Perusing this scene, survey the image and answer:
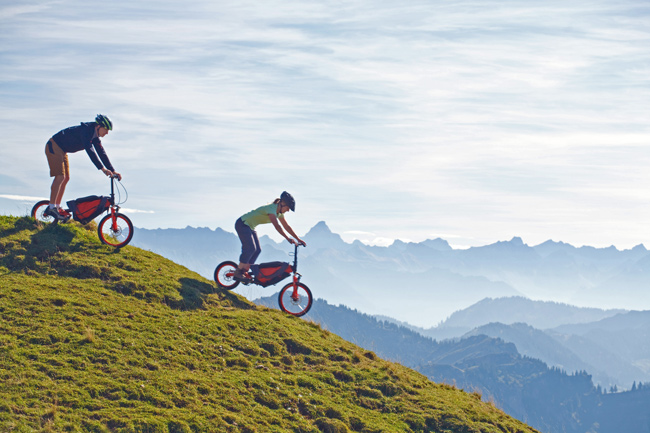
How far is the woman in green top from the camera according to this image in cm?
2091

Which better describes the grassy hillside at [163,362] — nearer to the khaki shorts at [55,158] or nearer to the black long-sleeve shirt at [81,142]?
the khaki shorts at [55,158]

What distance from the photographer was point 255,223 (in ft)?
70.4

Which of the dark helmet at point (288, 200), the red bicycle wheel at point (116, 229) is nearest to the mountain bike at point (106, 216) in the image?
the red bicycle wheel at point (116, 229)

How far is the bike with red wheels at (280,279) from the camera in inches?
853

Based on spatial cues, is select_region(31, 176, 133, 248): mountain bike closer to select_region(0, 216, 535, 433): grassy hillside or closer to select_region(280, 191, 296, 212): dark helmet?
select_region(0, 216, 535, 433): grassy hillside

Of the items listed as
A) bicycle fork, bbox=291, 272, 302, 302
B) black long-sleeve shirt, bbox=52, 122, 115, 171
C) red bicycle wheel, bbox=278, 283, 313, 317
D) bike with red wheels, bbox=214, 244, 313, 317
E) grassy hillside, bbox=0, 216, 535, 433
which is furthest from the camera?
red bicycle wheel, bbox=278, 283, 313, 317

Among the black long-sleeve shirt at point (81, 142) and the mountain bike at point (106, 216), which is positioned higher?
the black long-sleeve shirt at point (81, 142)

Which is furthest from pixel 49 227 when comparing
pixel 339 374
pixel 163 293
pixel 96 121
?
pixel 339 374

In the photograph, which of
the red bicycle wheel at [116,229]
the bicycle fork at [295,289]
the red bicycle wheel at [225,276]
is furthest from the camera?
the red bicycle wheel at [225,276]

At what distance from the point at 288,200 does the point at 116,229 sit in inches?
274

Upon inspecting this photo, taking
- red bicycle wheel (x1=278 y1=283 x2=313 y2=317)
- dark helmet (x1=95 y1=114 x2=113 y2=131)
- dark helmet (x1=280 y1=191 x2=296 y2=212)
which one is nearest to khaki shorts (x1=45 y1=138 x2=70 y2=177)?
dark helmet (x1=95 y1=114 x2=113 y2=131)

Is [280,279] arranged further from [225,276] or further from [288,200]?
[288,200]

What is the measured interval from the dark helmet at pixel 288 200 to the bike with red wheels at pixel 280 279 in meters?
1.82

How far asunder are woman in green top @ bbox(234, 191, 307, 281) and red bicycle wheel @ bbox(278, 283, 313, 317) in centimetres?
195
